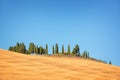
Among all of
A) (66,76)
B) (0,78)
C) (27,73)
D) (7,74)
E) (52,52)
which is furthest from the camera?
(52,52)

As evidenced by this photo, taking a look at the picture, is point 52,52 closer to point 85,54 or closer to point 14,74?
point 85,54

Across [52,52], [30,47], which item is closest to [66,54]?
[52,52]

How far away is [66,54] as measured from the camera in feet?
311

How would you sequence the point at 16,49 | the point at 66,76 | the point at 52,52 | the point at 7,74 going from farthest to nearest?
the point at 52,52 < the point at 16,49 < the point at 66,76 < the point at 7,74

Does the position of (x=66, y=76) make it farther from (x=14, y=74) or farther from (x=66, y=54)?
(x=66, y=54)

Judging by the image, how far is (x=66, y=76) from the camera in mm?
14008

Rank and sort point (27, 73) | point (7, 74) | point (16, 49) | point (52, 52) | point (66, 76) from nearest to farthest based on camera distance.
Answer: point (7, 74), point (27, 73), point (66, 76), point (16, 49), point (52, 52)

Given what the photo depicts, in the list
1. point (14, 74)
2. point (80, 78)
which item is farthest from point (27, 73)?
point (80, 78)

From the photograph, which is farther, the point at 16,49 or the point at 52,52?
the point at 52,52

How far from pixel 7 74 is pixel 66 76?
363 cm

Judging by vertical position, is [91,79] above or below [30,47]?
below

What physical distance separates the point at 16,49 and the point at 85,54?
2764cm

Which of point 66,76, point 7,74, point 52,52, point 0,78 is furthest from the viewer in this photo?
point 52,52

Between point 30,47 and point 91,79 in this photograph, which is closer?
point 91,79
